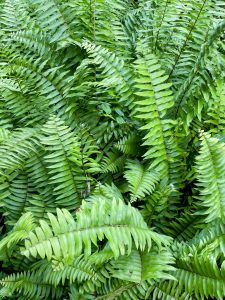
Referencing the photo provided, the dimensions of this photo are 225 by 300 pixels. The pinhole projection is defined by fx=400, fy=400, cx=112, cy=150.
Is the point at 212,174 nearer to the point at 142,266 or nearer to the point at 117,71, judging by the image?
the point at 142,266

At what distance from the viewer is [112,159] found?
3150 mm

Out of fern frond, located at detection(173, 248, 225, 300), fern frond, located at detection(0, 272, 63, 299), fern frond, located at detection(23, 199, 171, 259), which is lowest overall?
fern frond, located at detection(0, 272, 63, 299)

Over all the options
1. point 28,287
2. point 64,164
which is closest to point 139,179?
point 64,164

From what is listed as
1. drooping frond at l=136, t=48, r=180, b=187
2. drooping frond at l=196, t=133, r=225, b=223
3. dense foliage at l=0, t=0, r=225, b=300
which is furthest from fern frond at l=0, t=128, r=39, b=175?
drooping frond at l=196, t=133, r=225, b=223

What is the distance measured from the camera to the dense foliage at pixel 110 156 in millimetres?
2412

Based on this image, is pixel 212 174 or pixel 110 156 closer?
pixel 212 174

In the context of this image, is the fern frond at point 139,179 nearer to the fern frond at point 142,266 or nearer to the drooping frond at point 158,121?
the drooping frond at point 158,121

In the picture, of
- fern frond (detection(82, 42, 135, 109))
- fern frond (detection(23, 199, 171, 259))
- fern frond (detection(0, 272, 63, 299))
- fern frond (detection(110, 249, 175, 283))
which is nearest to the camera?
fern frond (detection(23, 199, 171, 259))

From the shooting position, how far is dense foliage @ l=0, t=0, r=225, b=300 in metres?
2.41

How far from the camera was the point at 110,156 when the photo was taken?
124 inches

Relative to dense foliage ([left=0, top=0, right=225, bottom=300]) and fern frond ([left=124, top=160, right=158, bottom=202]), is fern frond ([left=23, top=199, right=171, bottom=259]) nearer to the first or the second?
dense foliage ([left=0, top=0, right=225, bottom=300])

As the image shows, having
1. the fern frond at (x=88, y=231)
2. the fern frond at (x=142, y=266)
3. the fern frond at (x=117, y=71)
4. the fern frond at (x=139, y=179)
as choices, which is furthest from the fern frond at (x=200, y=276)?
the fern frond at (x=117, y=71)

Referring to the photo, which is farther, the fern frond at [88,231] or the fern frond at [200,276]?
the fern frond at [200,276]

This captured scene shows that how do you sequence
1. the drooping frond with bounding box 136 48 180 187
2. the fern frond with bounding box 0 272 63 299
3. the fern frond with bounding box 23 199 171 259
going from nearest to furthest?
the fern frond with bounding box 23 199 171 259 < the fern frond with bounding box 0 272 63 299 < the drooping frond with bounding box 136 48 180 187
